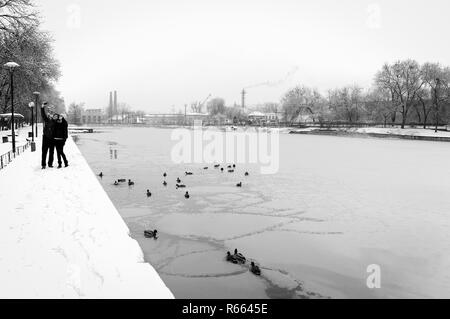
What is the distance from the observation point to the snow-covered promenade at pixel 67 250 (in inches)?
197

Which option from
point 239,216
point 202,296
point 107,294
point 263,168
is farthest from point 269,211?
point 263,168

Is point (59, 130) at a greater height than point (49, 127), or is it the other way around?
point (49, 127)

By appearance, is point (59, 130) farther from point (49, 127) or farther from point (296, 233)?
point (296, 233)

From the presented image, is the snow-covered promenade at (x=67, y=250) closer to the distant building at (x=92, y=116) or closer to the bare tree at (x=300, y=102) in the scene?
the bare tree at (x=300, y=102)

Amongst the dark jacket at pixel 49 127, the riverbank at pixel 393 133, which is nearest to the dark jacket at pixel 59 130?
the dark jacket at pixel 49 127

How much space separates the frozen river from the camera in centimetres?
674

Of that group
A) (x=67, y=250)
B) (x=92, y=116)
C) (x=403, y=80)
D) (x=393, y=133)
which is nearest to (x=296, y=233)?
(x=67, y=250)

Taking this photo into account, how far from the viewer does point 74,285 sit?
5.05 metres

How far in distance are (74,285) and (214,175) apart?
14.9m

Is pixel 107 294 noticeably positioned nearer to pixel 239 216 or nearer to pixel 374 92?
pixel 239 216

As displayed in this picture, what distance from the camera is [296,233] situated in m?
9.79

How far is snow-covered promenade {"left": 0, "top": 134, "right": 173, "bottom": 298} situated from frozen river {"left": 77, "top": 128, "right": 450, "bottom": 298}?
90 cm

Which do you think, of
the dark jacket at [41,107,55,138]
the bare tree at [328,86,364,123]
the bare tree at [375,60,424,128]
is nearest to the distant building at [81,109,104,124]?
the bare tree at [328,86,364,123]

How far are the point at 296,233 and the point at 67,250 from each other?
559 centimetres
